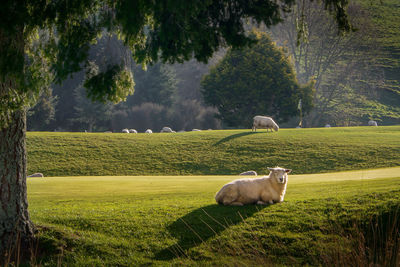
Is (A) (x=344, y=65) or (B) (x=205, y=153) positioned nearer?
(B) (x=205, y=153)

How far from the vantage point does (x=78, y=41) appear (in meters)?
7.38

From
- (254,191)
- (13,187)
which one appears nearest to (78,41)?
(13,187)

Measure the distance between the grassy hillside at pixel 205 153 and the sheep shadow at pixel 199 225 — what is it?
13.2 m

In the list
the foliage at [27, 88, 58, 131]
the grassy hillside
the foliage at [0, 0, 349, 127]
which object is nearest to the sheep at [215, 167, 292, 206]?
the foliage at [0, 0, 349, 127]

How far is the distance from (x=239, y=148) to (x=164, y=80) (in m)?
29.1

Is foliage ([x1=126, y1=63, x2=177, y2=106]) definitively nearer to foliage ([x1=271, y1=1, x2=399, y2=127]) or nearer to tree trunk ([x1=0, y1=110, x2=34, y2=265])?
foliage ([x1=271, y1=1, x2=399, y2=127])

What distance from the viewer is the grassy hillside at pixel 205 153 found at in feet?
77.3

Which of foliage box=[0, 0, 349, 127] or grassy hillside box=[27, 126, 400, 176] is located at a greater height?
foliage box=[0, 0, 349, 127]

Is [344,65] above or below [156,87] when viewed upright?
above

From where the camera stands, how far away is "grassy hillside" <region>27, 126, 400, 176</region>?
927 inches

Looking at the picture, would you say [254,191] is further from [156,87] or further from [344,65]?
[344,65]

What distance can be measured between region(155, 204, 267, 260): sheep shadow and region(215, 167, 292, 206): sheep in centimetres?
20

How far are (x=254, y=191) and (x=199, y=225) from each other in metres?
1.67

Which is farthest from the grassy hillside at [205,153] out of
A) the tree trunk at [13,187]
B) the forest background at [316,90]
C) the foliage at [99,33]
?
the forest background at [316,90]
